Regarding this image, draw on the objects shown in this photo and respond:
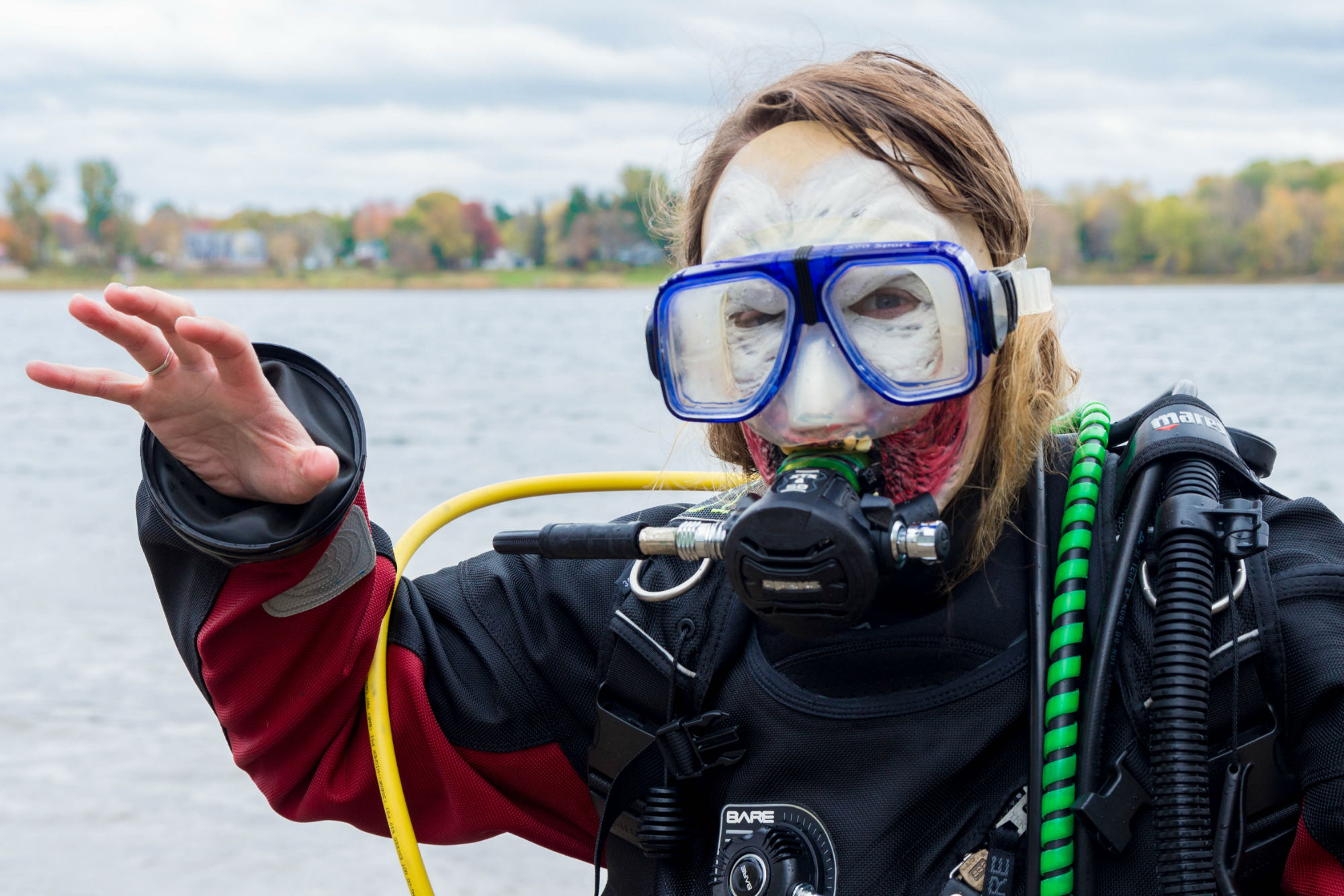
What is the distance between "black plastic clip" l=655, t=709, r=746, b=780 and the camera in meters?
1.43

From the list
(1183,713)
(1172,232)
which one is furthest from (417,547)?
(1172,232)

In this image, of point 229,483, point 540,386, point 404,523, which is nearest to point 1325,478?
point 404,523

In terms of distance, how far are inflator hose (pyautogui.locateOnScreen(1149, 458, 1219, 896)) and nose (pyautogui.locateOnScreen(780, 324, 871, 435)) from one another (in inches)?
13.8

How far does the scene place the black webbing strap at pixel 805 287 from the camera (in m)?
1.32

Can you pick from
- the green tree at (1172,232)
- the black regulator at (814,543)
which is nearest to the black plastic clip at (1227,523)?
the black regulator at (814,543)

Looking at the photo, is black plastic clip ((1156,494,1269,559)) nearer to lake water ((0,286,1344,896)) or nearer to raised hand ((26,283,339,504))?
lake water ((0,286,1344,896))

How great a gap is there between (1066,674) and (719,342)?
1.80 feet

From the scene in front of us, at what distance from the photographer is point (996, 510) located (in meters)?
1.42

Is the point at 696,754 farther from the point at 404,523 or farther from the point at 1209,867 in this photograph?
the point at 404,523

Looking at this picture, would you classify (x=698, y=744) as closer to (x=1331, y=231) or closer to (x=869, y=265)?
(x=869, y=265)

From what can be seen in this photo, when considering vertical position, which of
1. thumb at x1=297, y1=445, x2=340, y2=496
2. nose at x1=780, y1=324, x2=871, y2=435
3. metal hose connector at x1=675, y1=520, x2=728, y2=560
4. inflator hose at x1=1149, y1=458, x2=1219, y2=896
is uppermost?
nose at x1=780, y1=324, x2=871, y2=435

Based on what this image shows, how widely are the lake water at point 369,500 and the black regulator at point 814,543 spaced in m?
0.45

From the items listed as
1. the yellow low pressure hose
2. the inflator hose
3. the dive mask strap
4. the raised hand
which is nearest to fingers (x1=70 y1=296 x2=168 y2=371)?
the raised hand

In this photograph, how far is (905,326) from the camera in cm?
135
